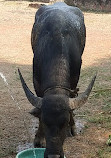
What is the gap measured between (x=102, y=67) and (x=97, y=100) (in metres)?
2.91

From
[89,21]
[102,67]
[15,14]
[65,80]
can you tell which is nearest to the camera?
[65,80]

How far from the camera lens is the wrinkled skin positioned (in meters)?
4.12

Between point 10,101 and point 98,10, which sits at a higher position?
point 10,101

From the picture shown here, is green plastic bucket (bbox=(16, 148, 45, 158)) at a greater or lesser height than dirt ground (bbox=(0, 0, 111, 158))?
greater

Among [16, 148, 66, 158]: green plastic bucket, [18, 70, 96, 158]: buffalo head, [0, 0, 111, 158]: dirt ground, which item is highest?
[18, 70, 96, 158]: buffalo head

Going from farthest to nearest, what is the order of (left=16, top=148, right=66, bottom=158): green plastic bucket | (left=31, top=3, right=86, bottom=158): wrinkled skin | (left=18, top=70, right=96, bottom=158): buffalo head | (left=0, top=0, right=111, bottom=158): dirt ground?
(left=0, top=0, right=111, bottom=158): dirt ground, (left=16, top=148, right=66, bottom=158): green plastic bucket, (left=31, top=3, right=86, bottom=158): wrinkled skin, (left=18, top=70, right=96, bottom=158): buffalo head

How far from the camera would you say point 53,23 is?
5.29m

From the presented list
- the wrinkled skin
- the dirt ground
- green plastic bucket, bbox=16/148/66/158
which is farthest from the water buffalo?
the dirt ground

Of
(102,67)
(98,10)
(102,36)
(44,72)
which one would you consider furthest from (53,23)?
(98,10)

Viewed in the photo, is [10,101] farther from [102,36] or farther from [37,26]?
[102,36]

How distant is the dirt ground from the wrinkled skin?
0.46m

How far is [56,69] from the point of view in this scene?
15.4 ft

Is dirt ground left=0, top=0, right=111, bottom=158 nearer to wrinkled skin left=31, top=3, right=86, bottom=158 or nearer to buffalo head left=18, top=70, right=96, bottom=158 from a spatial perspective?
wrinkled skin left=31, top=3, right=86, bottom=158

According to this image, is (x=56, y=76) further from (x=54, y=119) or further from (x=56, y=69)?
(x=54, y=119)
